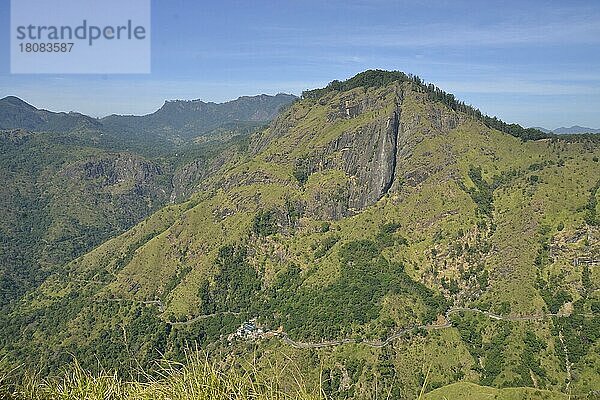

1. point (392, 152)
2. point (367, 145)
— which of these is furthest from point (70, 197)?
point (392, 152)

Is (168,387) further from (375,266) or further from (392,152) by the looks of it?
(392,152)

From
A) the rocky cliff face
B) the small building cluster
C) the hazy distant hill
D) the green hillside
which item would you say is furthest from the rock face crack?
the hazy distant hill

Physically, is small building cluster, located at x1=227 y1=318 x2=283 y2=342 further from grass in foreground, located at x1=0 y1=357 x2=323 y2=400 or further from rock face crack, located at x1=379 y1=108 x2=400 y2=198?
grass in foreground, located at x1=0 y1=357 x2=323 y2=400

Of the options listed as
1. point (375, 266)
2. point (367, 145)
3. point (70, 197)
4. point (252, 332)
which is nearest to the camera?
point (252, 332)

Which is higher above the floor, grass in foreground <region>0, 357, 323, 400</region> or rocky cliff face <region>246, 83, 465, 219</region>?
rocky cliff face <region>246, 83, 465, 219</region>

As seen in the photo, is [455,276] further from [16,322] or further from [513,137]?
[16,322]

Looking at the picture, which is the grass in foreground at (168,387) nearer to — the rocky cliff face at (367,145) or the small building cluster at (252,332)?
the small building cluster at (252,332)

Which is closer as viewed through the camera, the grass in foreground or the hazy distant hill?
the grass in foreground

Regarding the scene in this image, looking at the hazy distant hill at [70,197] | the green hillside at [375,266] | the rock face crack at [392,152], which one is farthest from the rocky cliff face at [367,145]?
the hazy distant hill at [70,197]

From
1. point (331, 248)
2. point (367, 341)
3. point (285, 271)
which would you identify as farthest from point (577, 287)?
point (285, 271)
